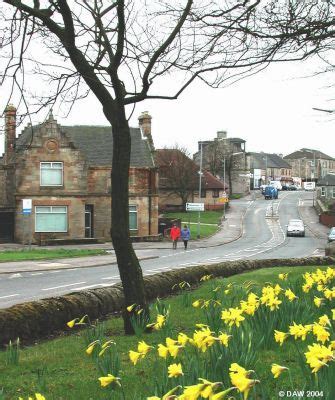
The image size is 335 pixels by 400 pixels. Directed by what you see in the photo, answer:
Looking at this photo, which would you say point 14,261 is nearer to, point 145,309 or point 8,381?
point 145,309

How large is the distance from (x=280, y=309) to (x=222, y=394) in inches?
143

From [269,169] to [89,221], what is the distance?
12825 centimetres

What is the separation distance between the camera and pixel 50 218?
45.3m

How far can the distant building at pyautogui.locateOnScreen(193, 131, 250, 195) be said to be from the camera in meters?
117

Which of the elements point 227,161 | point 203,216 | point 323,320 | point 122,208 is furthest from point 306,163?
point 323,320

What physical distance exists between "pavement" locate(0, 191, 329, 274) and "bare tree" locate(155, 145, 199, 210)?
21.8 ft

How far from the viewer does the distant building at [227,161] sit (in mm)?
116688

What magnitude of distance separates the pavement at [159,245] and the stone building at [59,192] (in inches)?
90.5

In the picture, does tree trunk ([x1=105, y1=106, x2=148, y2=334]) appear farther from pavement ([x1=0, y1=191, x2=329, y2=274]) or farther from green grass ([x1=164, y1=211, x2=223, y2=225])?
green grass ([x1=164, y1=211, x2=223, y2=225])

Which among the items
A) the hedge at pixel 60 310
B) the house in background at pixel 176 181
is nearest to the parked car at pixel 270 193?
the house in background at pixel 176 181

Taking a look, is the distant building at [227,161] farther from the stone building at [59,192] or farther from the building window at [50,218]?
the building window at [50,218]

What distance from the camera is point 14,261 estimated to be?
2878 cm

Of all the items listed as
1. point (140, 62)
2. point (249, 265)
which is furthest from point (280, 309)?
point (249, 265)

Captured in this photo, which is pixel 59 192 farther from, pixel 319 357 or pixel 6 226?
pixel 319 357
